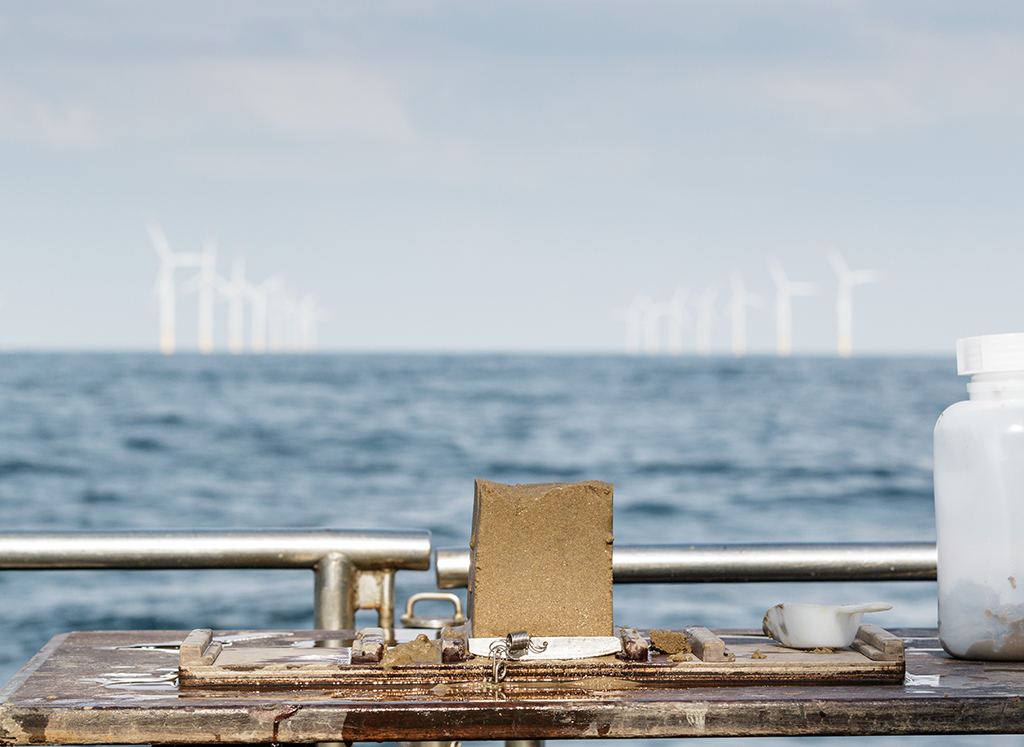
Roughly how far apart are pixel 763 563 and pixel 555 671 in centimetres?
94

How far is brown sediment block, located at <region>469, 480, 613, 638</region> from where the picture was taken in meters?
1.39

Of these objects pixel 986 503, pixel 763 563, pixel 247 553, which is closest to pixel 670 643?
pixel 986 503

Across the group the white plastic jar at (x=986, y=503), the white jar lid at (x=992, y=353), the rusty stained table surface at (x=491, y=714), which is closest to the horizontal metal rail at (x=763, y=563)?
the white plastic jar at (x=986, y=503)

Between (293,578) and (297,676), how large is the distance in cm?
1157

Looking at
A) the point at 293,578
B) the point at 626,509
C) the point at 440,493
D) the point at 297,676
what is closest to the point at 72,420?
the point at 440,493

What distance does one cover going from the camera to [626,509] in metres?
18.9

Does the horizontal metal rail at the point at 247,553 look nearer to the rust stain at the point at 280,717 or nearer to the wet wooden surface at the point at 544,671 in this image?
the wet wooden surface at the point at 544,671

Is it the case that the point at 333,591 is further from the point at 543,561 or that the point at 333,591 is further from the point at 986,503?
the point at 986,503

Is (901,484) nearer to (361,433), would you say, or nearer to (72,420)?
(361,433)

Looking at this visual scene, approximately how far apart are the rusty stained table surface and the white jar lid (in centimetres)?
44

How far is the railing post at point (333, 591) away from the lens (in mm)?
2133

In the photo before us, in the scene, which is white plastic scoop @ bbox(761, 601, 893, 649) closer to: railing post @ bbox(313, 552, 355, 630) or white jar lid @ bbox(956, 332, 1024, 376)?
white jar lid @ bbox(956, 332, 1024, 376)

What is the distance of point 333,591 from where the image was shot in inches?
83.7

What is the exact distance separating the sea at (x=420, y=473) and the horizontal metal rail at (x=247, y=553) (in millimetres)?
2556
